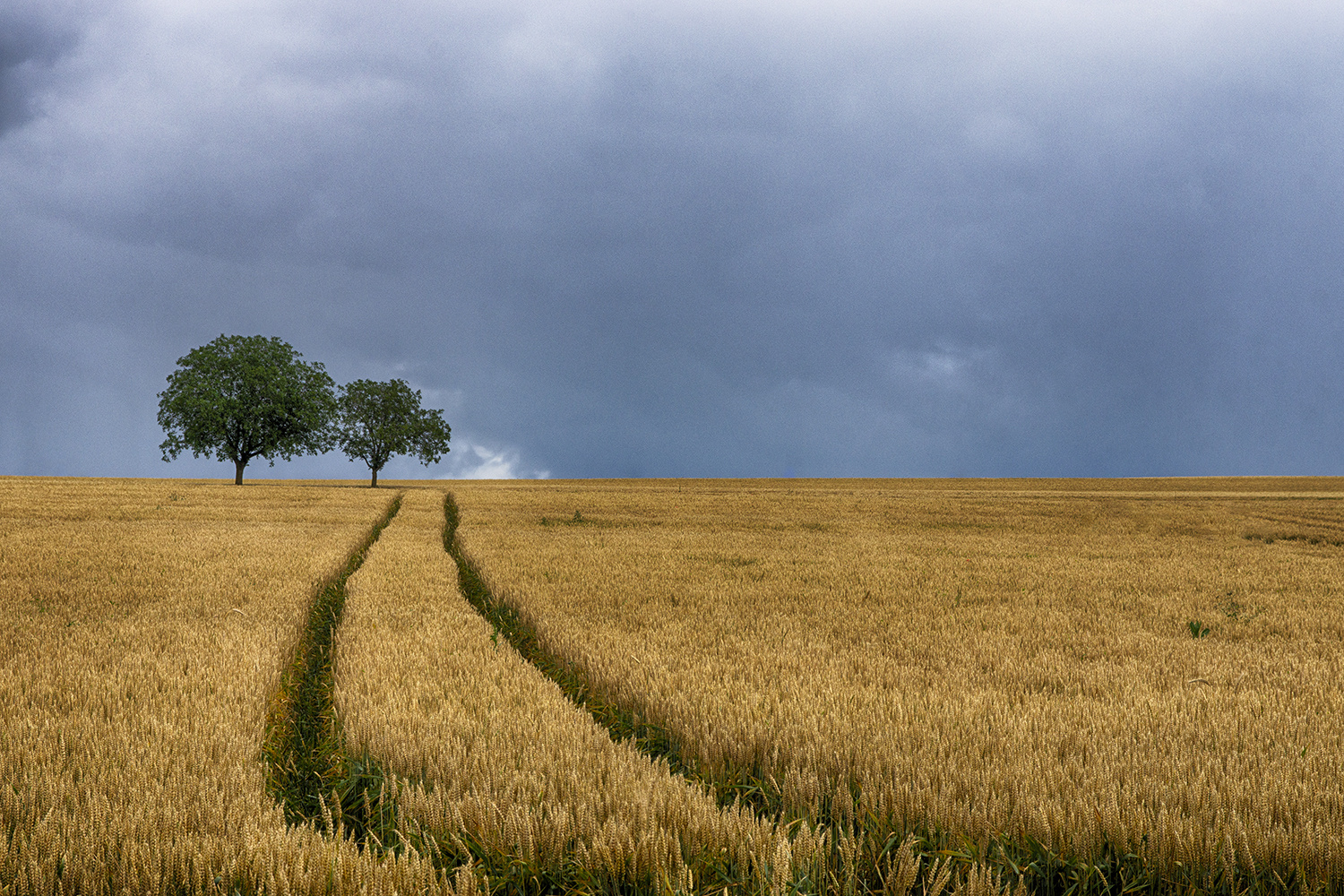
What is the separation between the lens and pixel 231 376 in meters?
65.6

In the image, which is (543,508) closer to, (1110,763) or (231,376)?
(1110,763)

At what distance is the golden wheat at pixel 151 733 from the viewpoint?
332 cm

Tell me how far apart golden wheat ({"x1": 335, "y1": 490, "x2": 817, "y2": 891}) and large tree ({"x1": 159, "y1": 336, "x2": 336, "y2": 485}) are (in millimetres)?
64923

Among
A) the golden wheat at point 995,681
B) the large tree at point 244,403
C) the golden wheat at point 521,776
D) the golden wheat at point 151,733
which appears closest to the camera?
the golden wheat at point 151,733

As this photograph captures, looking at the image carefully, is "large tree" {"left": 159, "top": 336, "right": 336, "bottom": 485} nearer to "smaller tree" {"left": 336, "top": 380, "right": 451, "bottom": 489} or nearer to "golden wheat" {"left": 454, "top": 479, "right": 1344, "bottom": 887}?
"smaller tree" {"left": 336, "top": 380, "right": 451, "bottom": 489}

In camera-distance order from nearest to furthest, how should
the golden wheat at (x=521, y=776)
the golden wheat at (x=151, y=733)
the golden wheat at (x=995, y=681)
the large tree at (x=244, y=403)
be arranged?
the golden wheat at (x=151, y=733) → the golden wheat at (x=521, y=776) → the golden wheat at (x=995, y=681) → the large tree at (x=244, y=403)

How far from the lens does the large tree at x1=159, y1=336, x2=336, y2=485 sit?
62.5m

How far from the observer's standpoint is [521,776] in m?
4.24

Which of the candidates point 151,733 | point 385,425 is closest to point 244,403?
point 385,425

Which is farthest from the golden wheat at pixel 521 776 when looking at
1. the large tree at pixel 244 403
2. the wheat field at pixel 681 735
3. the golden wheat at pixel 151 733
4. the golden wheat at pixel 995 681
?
the large tree at pixel 244 403

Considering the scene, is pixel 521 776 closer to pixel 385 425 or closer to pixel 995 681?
pixel 995 681

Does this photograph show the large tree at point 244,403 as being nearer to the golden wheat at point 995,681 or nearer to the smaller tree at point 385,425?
the smaller tree at point 385,425

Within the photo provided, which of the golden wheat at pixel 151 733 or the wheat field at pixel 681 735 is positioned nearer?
the golden wheat at pixel 151 733

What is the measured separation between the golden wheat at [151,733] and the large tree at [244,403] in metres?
55.0
